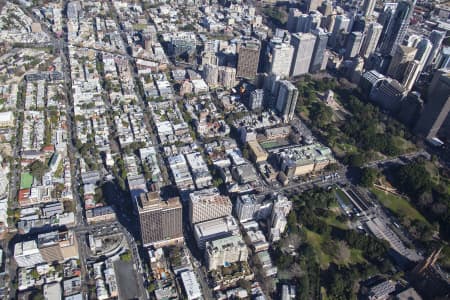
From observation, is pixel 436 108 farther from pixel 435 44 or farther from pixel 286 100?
pixel 435 44

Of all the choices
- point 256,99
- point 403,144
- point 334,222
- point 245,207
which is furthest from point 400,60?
point 245,207

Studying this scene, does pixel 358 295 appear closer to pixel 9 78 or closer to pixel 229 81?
pixel 229 81

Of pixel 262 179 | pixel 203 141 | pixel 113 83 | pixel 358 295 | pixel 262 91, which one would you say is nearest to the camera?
pixel 358 295

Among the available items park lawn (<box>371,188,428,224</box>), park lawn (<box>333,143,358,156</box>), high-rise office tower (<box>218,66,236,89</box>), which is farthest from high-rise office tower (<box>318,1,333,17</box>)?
park lawn (<box>371,188,428,224</box>)

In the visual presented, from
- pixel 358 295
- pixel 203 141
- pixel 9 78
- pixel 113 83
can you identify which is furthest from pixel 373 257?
pixel 9 78

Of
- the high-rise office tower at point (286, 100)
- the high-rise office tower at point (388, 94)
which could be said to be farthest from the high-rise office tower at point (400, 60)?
the high-rise office tower at point (286, 100)

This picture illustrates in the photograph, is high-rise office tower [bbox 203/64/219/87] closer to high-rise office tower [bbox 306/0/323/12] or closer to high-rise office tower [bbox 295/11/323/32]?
high-rise office tower [bbox 295/11/323/32]
